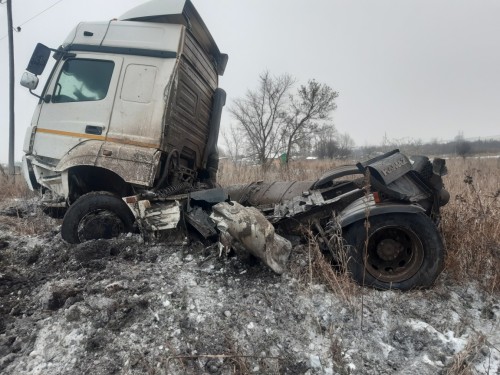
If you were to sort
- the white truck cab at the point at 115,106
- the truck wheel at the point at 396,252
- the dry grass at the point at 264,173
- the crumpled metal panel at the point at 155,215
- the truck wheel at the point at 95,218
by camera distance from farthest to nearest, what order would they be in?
the dry grass at the point at 264,173 → the white truck cab at the point at 115,106 → the truck wheel at the point at 95,218 → the crumpled metal panel at the point at 155,215 → the truck wheel at the point at 396,252

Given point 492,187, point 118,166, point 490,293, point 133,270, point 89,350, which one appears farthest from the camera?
point 492,187

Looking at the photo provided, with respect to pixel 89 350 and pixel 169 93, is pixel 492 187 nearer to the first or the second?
pixel 169 93

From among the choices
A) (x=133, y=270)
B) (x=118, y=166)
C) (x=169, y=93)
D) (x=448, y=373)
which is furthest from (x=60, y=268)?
(x=448, y=373)

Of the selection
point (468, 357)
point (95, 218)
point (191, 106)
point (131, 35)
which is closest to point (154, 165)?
point (95, 218)

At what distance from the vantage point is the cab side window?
429 centimetres

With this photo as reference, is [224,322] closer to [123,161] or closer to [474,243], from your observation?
[123,161]

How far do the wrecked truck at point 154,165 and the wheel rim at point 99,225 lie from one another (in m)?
0.01

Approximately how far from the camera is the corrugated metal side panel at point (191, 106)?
14.3ft

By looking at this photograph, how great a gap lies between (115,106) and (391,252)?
3568 mm

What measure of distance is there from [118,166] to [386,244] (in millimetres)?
3053

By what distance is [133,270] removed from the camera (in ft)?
10.6

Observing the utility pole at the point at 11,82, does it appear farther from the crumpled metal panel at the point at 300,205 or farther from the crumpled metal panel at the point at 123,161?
the crumpled metal panel at the point at 300,205

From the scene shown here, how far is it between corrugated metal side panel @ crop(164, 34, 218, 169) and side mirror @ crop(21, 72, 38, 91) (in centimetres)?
182

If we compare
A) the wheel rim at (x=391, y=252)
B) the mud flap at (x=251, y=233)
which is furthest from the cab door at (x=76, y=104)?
the wheel rim at (x=391, y=252)
